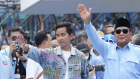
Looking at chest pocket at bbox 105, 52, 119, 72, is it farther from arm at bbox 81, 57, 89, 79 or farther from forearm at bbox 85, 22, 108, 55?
arm at bbox 81, 57, 89, 79

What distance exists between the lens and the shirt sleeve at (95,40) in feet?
17.2

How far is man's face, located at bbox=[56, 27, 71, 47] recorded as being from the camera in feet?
18.8

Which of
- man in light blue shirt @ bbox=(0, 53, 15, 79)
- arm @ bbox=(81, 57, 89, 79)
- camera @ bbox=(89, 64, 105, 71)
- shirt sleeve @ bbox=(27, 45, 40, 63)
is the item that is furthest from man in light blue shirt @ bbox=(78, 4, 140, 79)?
man in light blue shirt @ bbox=(0, 53, 15, 79)

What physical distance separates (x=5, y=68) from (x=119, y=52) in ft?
5.98

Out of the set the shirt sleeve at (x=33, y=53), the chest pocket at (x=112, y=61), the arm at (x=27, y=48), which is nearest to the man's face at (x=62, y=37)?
the shirt sleeve at (x=33, y=53)

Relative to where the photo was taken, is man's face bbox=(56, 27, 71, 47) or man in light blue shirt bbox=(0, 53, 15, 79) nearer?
man's face bbox=(56, 27, 71, 47)

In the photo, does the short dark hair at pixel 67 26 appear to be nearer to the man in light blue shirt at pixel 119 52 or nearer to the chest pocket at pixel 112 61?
the man in light blue shirt at pixel 119 52

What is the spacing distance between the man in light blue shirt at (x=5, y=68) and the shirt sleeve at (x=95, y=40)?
1539 millimetres

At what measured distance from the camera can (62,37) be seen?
577 cm

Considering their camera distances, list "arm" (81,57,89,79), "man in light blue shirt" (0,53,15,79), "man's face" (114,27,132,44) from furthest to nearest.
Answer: "man in light blue shirt" (0,53,15,79), "arm" (81,57,89,79), "man's face" (114,27,132,44)

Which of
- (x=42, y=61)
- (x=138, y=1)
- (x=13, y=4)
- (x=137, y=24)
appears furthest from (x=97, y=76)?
(x=137, y=24)

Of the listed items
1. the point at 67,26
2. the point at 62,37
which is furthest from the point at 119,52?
the point at 67,26

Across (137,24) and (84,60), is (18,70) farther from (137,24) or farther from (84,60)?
(137,24)

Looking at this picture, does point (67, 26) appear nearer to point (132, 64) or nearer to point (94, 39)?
point (94, 39)
